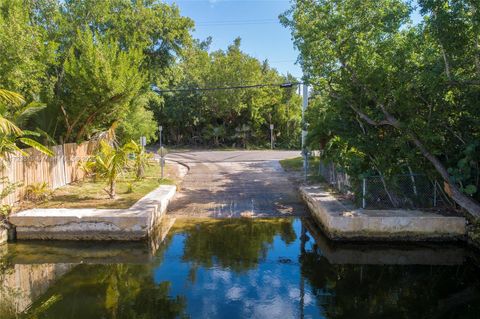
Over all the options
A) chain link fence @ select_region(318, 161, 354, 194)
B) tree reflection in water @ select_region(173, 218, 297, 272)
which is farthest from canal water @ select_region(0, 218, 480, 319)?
chain link fence @ select_region(318, 161, 354, 194)

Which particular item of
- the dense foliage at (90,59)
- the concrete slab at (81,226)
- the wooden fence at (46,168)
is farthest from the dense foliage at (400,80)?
the wooden fence at (46,168)

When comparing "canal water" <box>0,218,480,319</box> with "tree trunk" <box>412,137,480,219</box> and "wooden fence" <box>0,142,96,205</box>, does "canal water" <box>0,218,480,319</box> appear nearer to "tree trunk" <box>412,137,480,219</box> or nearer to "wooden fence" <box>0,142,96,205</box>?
"tree trunk" <box>412,137,480,219</box>

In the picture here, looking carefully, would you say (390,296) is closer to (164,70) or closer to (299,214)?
(299,214)

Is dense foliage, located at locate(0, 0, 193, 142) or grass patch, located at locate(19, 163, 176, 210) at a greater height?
dense foliage, located at locate(0, 0, 193, 142)

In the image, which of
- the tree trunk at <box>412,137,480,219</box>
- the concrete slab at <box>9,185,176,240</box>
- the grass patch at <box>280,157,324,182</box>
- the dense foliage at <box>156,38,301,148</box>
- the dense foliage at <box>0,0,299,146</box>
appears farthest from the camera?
the dense foliage at <box>156,38,301,148</box>

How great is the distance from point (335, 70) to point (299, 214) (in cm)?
466

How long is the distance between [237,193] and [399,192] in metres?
6.41

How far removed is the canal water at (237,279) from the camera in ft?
21.5

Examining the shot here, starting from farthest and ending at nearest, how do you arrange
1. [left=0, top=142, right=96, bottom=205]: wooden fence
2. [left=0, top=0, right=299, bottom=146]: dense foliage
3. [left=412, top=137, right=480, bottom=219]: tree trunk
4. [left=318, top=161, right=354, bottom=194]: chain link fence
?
[left=318, top=161, right=354, bottom=194]: chain link fence < [left=0, top=0, right=299, bottom=146]: dense foliage < [left=0, top=142, right=96, bottom=205]: wooden fence < [left=412, top=137, right=480, bottom=219]: tree trunk

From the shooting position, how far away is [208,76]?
3788 centimetres

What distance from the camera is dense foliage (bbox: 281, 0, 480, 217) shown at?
8.85 m

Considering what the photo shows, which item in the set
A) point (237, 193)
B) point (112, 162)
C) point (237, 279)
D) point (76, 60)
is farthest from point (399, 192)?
point (76, 60)

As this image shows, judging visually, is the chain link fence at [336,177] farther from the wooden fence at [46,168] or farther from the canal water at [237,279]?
the wooden fence at [46,168]

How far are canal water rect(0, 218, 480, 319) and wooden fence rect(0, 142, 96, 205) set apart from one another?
7.20ft
